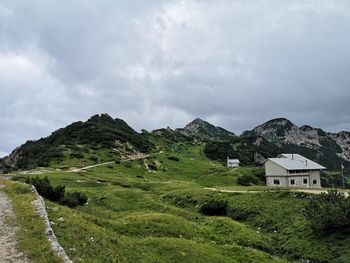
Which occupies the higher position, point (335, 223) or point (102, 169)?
point (102, 169)

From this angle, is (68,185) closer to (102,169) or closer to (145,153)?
(102,169)

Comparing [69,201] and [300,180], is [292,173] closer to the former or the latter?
[300,180]

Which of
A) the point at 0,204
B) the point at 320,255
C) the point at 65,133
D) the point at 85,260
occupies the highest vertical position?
the point at 65,133

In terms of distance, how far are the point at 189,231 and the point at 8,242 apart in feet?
63.5

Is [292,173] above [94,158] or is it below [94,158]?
below

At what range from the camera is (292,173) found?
100188mm

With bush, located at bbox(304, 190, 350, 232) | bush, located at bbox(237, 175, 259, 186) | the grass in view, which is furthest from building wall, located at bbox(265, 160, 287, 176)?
the grass

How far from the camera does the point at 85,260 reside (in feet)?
60.0

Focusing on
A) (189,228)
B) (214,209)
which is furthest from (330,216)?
(214,209)

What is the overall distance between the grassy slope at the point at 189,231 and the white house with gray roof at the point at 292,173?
154ft

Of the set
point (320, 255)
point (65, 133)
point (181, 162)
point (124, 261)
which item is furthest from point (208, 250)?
point (65, 133)

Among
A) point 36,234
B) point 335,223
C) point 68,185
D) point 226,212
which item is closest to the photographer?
point 36,234

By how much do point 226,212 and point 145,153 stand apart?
124 meters

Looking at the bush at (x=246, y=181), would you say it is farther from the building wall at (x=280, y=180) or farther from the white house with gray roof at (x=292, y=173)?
the white house with gray roof at (x=292, y=173)
